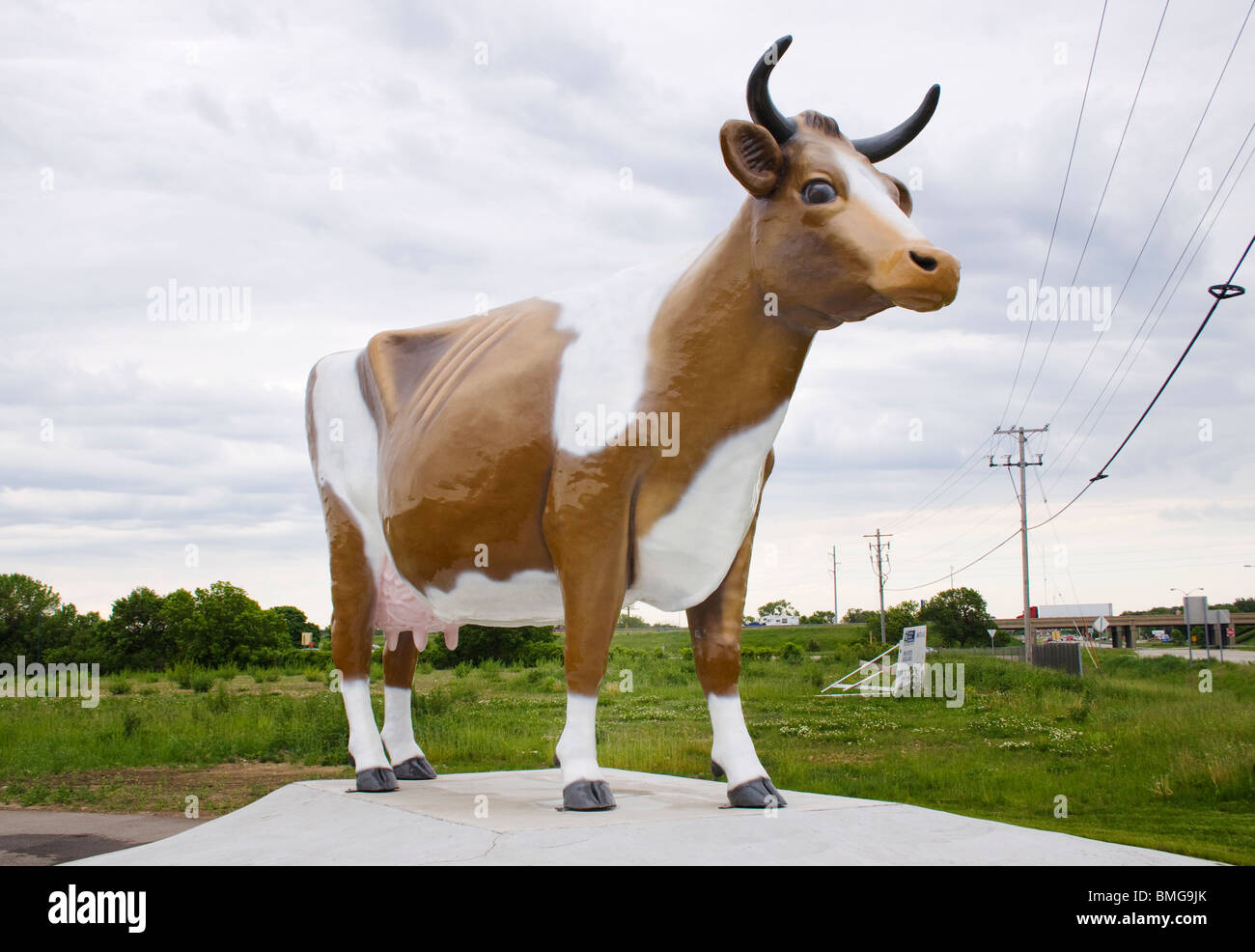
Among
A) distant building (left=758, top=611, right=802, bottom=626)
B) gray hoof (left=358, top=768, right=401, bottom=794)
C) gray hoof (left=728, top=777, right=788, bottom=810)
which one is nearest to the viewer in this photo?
gray hoof (left=728, top=777, right=788, bottom=810)

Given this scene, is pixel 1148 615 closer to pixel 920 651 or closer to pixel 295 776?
pixel 920 651

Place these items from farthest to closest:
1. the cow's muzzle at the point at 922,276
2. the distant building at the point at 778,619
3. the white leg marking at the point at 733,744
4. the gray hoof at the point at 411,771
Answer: the distant building at the point at 778,619 → the gray hoof at the point at 411,771 → the white leg marking at the point at 733,744 → the cow's muzzle at the point at 922,276

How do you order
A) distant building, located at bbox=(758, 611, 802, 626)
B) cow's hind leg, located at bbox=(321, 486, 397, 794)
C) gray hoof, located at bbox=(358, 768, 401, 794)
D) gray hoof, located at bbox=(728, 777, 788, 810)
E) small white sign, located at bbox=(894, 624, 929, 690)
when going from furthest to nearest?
distant building, located at bbox=(758, 611, 802, 626) < small white sign, located at bbox=(894, 624, 929, 690) < cow's hind leg, located at bbox=(321, 486, 397, 794) < gray hoof, located at bbox=(358, 768, 401, 794) < gray hoof, located at bbox=(728, 777, 788, 810)

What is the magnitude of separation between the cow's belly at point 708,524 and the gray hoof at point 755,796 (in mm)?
941

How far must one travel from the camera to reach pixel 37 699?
21078mm

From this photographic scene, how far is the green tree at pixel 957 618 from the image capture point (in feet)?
201

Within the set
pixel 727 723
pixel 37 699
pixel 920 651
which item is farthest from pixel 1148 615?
pixel 727 723

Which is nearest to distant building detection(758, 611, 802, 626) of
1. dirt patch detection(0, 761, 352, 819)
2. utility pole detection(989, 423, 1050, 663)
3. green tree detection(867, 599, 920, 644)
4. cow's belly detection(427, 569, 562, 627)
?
green tree detection(867, 599, 920, 644)

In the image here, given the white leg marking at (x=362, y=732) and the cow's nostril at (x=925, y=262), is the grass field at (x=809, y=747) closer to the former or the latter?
the white leg marking at (x=362, y=732)

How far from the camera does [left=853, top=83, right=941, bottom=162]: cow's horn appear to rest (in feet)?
15.9

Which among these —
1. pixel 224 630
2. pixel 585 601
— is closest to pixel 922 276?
pixel 585 601

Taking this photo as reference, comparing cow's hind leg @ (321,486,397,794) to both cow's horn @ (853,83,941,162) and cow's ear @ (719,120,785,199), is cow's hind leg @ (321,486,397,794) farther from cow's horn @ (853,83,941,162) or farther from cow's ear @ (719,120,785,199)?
cow's horn @ (853,83,941,162)

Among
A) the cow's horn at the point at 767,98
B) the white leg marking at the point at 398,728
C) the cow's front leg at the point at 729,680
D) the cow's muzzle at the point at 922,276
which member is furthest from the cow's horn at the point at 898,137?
the white leg marking at the point at 398,728
